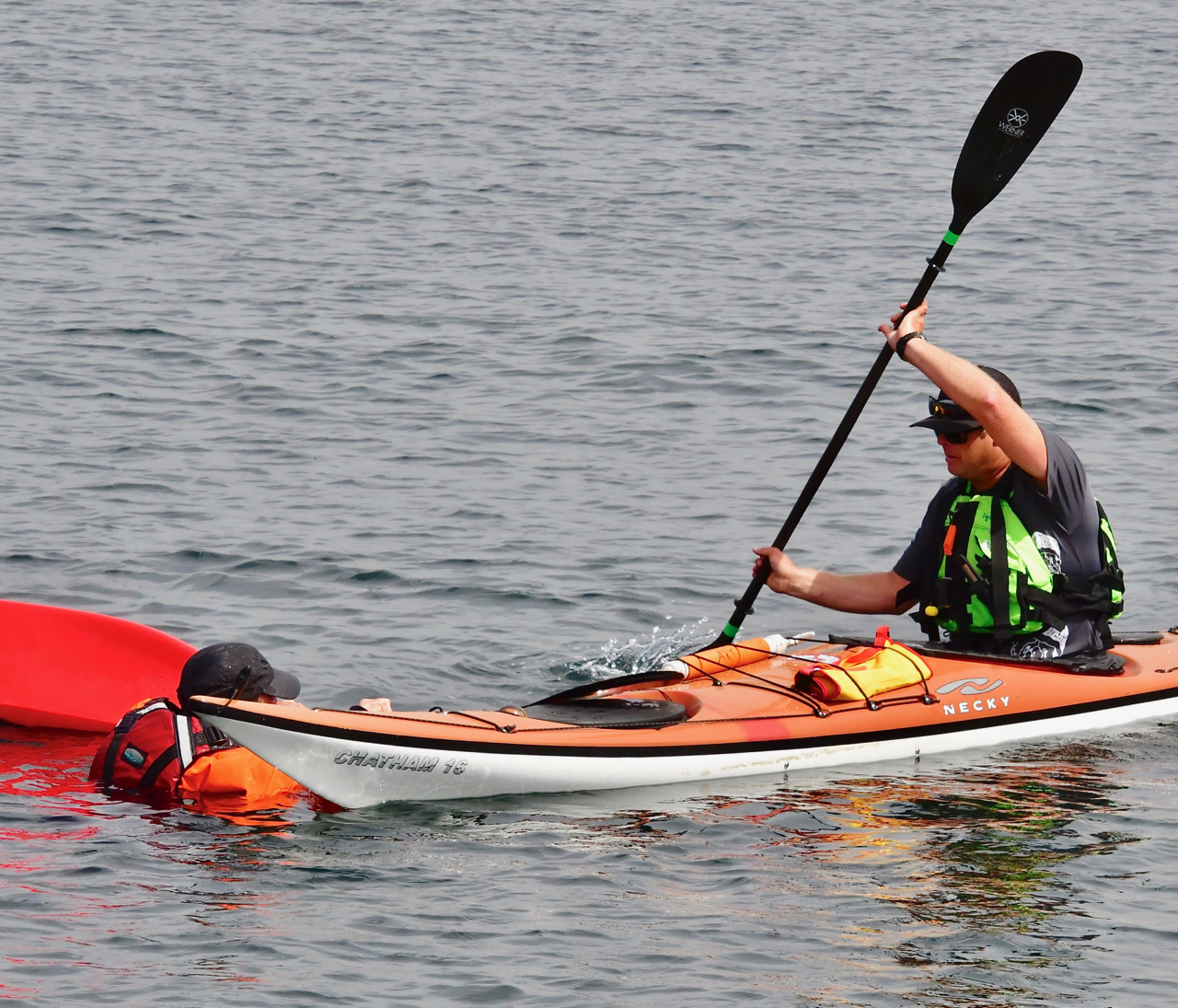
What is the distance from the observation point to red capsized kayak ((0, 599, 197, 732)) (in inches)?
252

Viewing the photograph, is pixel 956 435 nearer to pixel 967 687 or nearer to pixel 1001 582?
pixel 1001 582

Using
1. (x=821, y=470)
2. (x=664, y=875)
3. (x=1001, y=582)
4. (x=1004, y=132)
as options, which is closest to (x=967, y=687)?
(x=1001, y=582)

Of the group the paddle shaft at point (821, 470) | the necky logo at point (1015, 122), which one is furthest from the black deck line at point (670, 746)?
the necky logo at point (1015, 122)

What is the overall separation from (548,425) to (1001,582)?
189 inches

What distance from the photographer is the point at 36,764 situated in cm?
595

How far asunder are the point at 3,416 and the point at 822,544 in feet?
16.2

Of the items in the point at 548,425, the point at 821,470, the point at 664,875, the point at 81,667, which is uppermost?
the point at 548,425

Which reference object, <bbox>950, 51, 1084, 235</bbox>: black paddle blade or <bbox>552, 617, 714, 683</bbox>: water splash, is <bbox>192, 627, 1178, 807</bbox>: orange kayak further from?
<bbox>950, 51, 1084, 235</bbox>: black paddle blade

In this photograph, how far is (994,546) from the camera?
5.95 meters

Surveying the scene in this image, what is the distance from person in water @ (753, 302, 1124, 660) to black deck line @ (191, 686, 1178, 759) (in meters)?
0.22

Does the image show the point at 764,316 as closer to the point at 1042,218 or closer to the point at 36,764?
the point at 1042,218

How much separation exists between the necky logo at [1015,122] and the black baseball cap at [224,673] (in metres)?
3.65

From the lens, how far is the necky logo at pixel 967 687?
19.9 ft

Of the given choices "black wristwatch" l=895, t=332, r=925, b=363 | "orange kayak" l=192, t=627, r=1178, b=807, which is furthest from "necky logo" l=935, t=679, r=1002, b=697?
"black wristwatch" l=895, t=332, r=925, b=363
